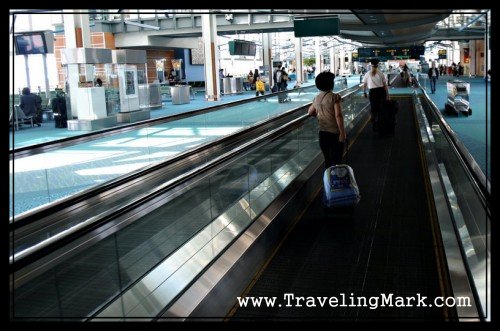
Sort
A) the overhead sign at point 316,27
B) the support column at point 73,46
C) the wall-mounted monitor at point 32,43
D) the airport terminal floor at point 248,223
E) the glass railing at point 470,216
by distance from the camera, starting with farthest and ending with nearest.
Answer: the wall-mounted monitor at point 32,43
the support column at point 73,46
the overhead sign at point 316,27
the glass railing at point 470,216
the airport terminal floor at point 248,223

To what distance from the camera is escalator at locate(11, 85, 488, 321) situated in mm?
3033

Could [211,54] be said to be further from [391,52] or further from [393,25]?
[391,52]

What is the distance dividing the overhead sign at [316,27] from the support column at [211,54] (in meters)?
13.7

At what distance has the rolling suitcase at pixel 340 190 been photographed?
21.1ft

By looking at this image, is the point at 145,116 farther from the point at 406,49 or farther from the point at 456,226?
the point at 406,49

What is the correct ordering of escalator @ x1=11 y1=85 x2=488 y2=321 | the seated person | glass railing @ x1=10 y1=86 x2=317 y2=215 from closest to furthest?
escalator @ x1=11 y1=85 x2=488 y2=321 → glass railing @ x1=10 y1=86 x2=317 y2=215 → the seated person

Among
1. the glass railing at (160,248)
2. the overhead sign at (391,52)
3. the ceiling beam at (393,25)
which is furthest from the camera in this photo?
the overhead sign at (391,52)

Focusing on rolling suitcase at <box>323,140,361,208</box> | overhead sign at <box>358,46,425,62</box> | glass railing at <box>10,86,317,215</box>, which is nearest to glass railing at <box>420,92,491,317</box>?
rolling suitcase at <box>323,140,361,208</box>

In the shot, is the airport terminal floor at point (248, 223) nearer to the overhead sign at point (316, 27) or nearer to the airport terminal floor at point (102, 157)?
the airport terminal floor at point (102, 157)

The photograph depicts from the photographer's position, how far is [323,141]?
22.7 ft

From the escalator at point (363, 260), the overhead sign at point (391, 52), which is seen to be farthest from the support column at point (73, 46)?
the overhead sign at point (391, 52)

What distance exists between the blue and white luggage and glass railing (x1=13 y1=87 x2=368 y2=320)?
704 mm

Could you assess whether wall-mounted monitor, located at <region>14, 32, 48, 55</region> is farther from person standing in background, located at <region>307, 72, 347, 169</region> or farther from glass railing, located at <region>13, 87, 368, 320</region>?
person standing in background, located at <region>307, 72, 347, 169</region>

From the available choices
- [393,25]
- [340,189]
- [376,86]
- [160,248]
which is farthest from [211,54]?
[160,248]
